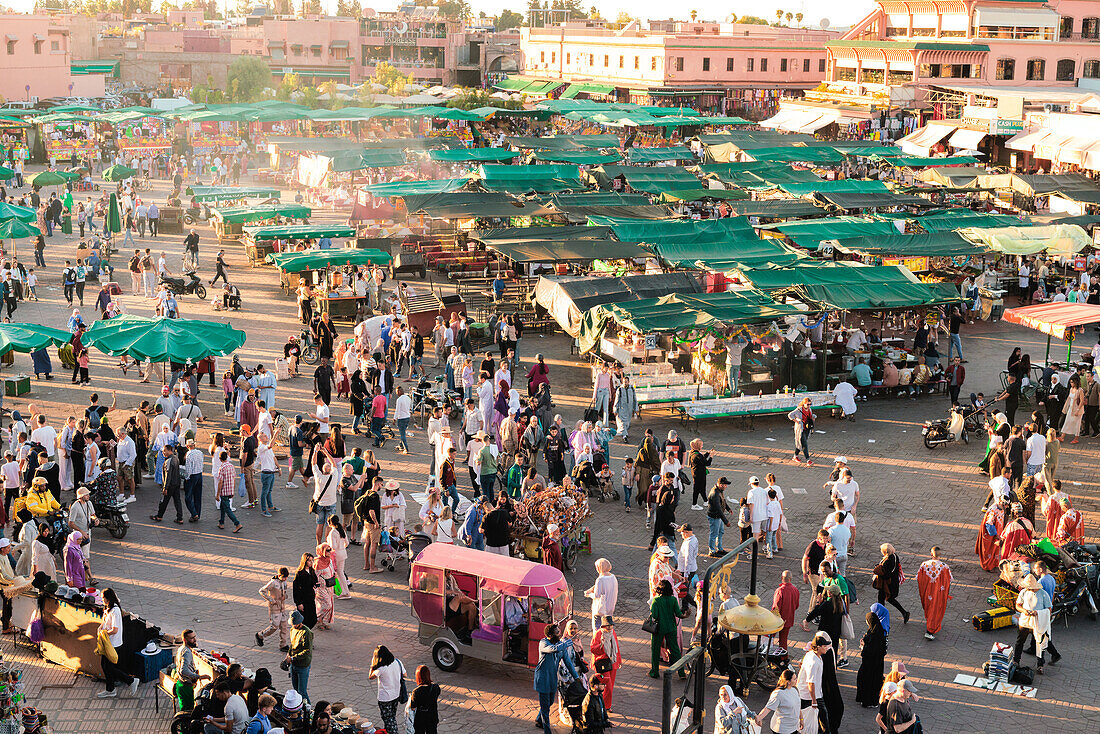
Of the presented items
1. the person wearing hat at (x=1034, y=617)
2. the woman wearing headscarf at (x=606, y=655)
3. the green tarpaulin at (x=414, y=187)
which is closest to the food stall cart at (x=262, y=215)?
the green tarpaulin at (x=414, y=187)

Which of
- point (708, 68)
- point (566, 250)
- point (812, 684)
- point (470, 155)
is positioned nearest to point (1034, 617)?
point (812, 684)

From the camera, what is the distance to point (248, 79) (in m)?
80.6

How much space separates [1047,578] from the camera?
40.4 ft

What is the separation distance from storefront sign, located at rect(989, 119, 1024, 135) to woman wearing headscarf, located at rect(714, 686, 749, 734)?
42235 millimetres

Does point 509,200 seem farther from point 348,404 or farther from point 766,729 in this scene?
point 766,729

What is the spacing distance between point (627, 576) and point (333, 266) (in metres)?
16.3

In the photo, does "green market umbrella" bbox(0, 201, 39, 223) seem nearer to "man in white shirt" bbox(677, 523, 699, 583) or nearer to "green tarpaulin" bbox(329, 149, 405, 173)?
"green tarpaulin" bbox(329, 149, 405, 173)

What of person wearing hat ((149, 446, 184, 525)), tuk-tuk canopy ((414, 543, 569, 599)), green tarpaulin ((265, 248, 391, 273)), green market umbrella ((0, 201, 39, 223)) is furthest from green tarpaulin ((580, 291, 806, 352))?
green market umbrella ((0, 201, 39, 223))

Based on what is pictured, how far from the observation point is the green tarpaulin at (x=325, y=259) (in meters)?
27.2

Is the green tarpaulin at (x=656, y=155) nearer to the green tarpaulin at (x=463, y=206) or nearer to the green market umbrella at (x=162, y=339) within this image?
the green tarpaulin at (x=463, y=206)

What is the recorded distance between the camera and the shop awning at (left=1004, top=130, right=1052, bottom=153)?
44125 mm

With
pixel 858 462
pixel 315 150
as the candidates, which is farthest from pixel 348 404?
pixel 315 150

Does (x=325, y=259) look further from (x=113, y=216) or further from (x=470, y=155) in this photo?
(x=470, y=155)

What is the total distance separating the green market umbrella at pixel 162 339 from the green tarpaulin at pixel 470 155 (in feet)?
81.6
